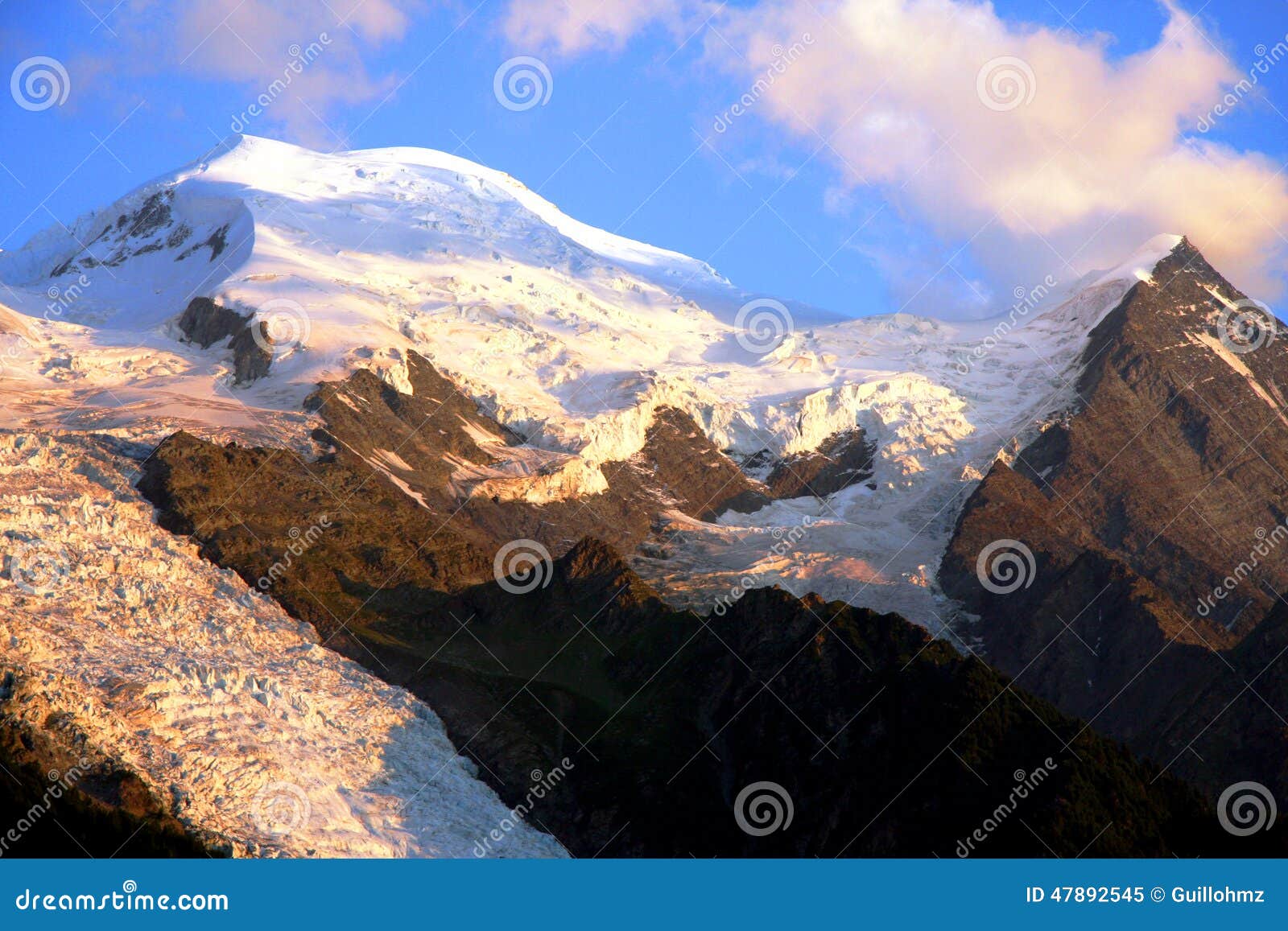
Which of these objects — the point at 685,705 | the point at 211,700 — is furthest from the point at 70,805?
the point at 685,705

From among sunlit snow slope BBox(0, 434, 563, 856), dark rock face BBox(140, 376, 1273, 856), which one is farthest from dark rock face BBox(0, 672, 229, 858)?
dark rock face BBox(140, 376, 1273, 856)

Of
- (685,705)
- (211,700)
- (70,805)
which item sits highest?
(685,705)

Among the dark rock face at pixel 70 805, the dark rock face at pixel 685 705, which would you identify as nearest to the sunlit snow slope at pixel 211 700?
the dark rock face at pixel 70 805

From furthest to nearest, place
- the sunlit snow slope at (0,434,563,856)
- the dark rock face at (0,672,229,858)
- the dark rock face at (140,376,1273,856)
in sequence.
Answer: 1. the dark rock face at (140,376,1273,856)
2. the sunlit snow slope at (0,434,563,856)
3. the dark rock face at (0,672,229,858)

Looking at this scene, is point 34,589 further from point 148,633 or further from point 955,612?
point 955,612

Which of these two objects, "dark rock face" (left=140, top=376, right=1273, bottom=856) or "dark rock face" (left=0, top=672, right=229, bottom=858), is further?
"dark rock face" (left=140, top=376, right=1273, bottom=856)

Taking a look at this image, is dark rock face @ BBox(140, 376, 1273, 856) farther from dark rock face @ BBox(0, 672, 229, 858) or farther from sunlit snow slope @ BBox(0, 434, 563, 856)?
dark rock face @ BBox(0, 672, 229, 858)

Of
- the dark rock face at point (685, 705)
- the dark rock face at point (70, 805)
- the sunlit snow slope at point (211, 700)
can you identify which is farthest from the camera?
the dark rock face at point (685, 705)

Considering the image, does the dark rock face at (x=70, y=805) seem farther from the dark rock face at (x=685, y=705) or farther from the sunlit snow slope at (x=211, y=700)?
the dark rock face at (x=685, y=705)

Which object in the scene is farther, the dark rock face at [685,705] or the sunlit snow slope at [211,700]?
the dark rock face at [685,705]

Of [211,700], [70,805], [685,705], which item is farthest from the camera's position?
[685,705]

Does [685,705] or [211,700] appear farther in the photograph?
[685,705]

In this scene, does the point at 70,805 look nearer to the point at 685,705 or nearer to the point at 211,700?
the point at 211,700

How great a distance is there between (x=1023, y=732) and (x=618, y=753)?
26.7m
